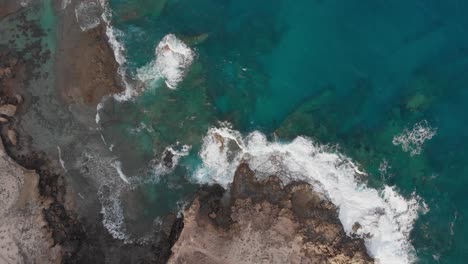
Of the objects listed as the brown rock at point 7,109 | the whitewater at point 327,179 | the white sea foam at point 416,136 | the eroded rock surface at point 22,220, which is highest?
the white sea foam at point 416,136

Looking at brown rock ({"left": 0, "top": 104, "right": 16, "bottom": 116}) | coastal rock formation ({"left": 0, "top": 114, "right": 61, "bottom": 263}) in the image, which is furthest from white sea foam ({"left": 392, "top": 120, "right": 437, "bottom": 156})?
brown rock ({"left": 0, "top": 104, "right": 16, "bottom": 116})

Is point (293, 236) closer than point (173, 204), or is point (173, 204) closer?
point (293, 236)

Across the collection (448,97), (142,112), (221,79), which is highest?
(448,97)

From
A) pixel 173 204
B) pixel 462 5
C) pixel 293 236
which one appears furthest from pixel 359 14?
pixel 173 204

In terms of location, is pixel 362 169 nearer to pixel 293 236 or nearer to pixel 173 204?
pixel 293 236

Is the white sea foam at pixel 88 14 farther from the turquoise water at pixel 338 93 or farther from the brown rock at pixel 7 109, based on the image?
the brown rock at pixel 7 109

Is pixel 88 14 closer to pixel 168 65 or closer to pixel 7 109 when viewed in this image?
pixel 168 65

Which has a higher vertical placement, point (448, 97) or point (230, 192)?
point (448, 97)

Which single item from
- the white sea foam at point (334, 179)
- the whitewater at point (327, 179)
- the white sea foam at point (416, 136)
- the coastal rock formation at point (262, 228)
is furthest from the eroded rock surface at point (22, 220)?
the white sea foam at point (416, 136)
